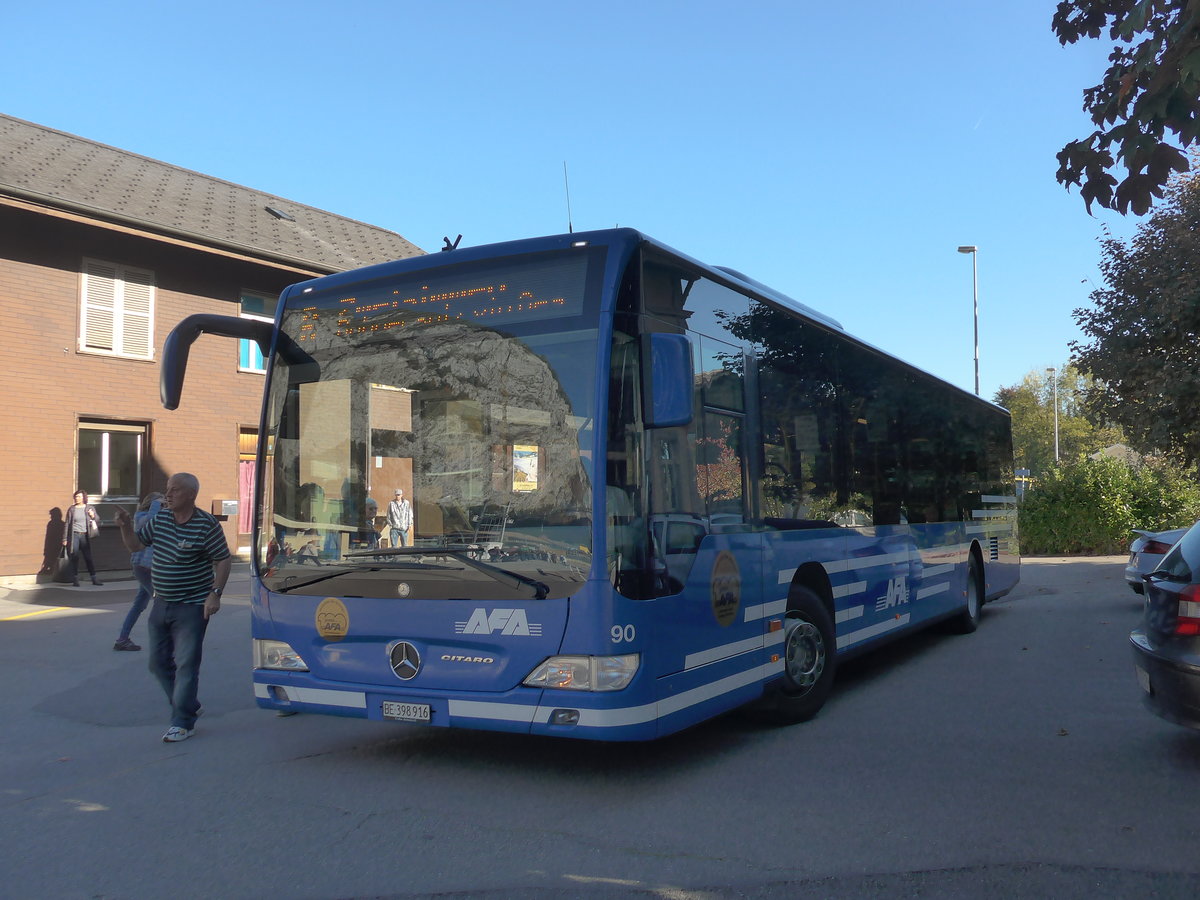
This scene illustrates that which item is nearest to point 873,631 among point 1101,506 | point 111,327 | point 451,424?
point 451,424

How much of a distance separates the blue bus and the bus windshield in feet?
0.04

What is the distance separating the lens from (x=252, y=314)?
21453mm

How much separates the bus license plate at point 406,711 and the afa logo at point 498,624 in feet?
1.59

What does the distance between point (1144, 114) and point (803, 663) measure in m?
3.97

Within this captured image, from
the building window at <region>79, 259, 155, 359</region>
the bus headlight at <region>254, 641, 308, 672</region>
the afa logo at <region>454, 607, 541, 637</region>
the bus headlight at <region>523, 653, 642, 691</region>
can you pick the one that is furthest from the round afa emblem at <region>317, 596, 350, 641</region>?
the building window at <region>79, 259, 155, 359</region>

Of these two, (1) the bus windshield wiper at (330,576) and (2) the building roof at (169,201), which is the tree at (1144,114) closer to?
(1) the bus windshield wiper at (330,576)

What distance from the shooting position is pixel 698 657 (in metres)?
5.92

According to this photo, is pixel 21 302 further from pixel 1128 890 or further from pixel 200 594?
pixel 1128 890

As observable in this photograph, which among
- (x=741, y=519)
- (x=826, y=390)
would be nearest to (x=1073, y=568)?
(x=826, y=390)

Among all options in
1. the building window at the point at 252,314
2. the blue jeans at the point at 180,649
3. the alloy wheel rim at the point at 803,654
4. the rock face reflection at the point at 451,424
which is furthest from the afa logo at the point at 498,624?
the building window at the point at 252,314

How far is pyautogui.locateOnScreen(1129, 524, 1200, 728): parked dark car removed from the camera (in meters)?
5.43

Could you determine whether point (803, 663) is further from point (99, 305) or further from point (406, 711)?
point (99, 305)

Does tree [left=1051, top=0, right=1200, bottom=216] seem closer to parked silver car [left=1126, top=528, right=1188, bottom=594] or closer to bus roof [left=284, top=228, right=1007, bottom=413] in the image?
bus roof [left=284, top=228, right=1007, bottom=413]

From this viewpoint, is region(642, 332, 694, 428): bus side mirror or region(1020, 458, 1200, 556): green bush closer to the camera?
region(642, 332, 694, 428): bus side mirror
